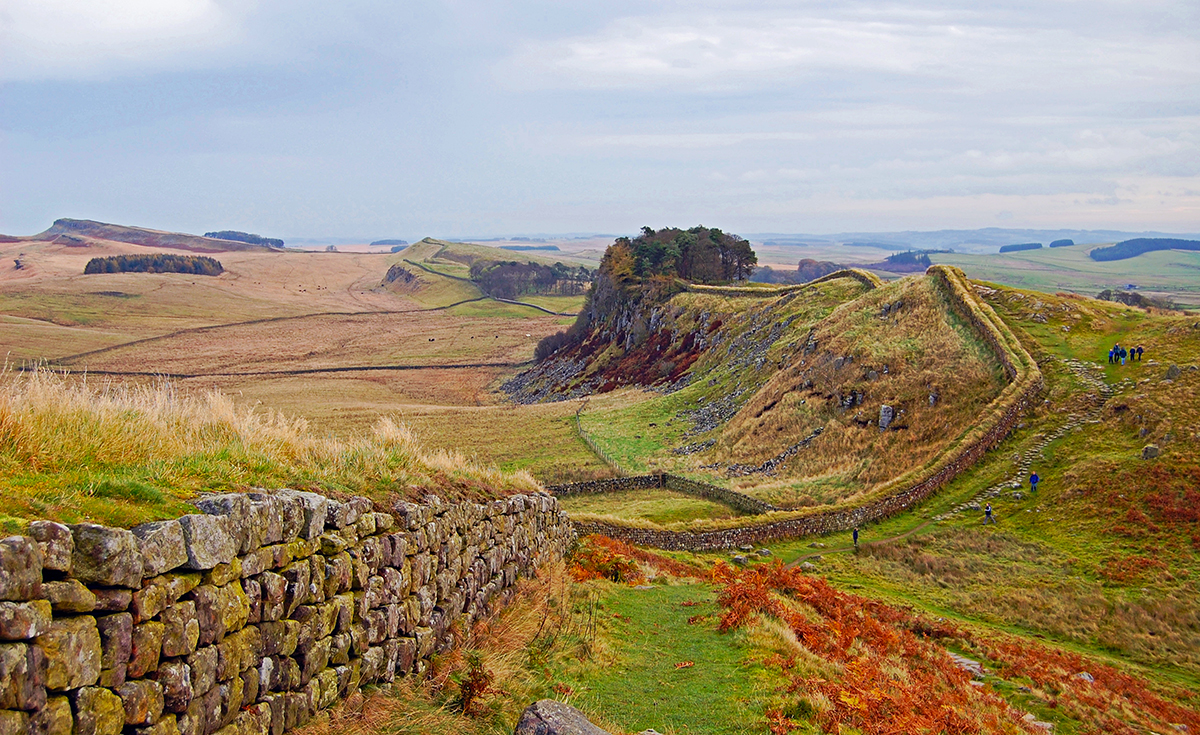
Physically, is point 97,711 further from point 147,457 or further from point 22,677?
point 147,457

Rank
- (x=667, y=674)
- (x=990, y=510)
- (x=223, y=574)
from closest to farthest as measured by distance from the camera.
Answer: (x=223, y=574)
(x=667, y=674)
(x=990, y=510)

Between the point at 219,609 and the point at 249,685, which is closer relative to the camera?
the point at 219,609

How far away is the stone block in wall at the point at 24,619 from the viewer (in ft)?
17.5

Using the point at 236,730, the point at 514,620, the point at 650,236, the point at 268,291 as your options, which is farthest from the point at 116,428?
the point at 268,291

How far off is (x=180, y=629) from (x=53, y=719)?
122cm

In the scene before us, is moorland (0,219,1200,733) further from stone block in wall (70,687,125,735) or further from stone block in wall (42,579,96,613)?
stone block in wall (70,687,125,735)

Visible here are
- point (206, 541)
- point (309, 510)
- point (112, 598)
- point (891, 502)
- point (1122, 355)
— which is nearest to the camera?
point (112, 598)

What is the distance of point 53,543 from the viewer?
5812 millimetres

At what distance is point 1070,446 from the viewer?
31.8m

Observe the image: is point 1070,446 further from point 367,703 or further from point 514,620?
point 367,703

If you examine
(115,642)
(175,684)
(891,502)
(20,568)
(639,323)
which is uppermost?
(20,568)

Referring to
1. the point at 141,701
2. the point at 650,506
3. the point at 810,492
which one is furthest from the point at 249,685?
the point at 810,492

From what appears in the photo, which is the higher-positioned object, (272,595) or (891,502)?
(272,595)

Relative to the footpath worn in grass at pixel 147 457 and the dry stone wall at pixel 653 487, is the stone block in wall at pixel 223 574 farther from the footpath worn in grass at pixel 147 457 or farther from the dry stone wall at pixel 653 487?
the dry stone wall at pixel 653 487
